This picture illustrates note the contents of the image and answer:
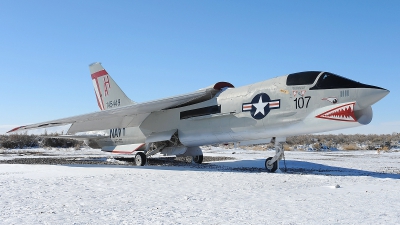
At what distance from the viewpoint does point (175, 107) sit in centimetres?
1536

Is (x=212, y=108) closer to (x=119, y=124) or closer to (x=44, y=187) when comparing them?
(x=119, y=124)

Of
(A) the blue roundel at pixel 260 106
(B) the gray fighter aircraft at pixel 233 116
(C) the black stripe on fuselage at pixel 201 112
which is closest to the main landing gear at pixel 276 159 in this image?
(B) the gray fighter aircraft at pixel 233 116

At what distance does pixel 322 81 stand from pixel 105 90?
12.6m

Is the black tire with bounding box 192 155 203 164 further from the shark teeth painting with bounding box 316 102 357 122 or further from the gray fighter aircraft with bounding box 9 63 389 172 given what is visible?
the shark teeth painting with bounding box 316 102 357 122

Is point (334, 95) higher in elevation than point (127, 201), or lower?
higher

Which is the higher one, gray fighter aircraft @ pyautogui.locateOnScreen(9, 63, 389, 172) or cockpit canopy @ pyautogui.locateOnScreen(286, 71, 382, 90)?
cockpit canopy @ pyautogui.locateOnScreen(286, 71, 382, 90)

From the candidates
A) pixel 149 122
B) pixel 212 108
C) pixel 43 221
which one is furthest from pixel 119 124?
pixel 43 221

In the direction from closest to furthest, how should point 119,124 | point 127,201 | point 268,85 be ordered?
point 127,201
point 268,85
point 119,124

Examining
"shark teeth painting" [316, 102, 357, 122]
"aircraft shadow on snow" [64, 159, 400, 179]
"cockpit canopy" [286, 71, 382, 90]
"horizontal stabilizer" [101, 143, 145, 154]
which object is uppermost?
"cockpit canopy" [286, 71, 382, 90]

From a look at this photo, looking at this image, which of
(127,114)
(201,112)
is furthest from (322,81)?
(127,114)

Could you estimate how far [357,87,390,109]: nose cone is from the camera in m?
9.72

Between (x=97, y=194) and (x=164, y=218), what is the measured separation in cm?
242

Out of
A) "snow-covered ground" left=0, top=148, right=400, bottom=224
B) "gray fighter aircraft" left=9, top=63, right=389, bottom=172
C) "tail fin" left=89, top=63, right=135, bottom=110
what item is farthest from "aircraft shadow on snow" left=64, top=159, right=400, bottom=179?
"tail fin" left=89, top=63, right=135, bottom=110

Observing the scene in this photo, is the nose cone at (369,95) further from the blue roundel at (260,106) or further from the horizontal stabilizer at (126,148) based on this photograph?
the horizontal stabilizer at (126,148)
